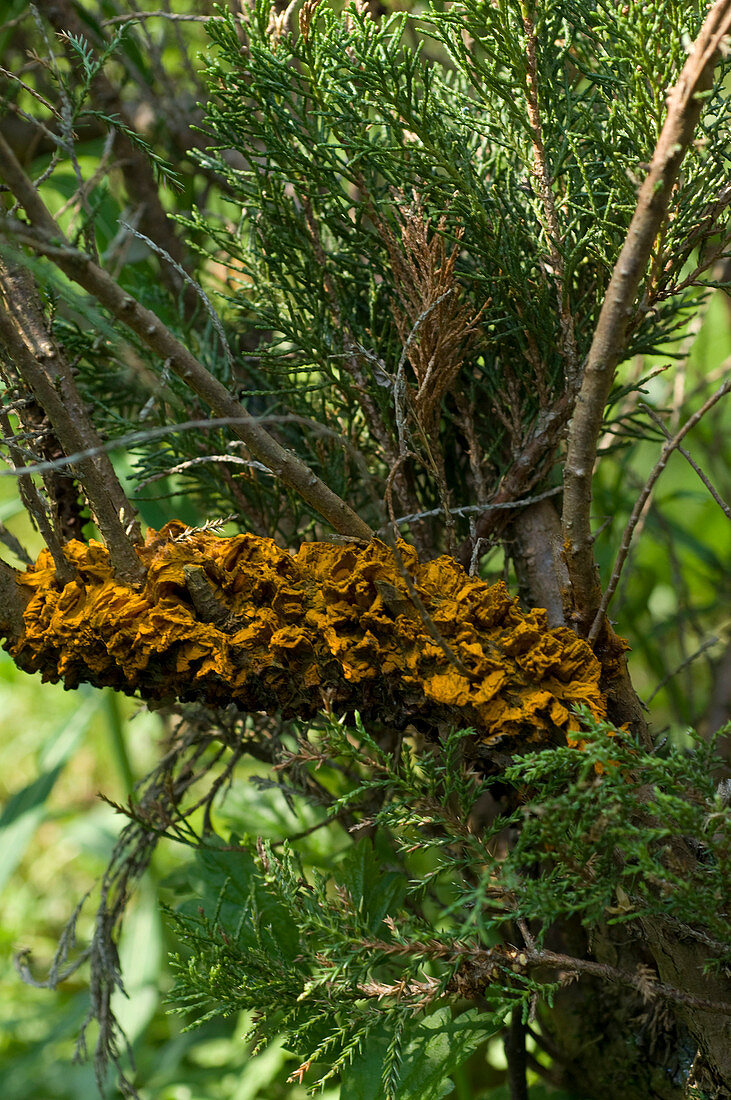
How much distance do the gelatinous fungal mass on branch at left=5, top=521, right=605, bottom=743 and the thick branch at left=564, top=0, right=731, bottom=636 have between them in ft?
0.25

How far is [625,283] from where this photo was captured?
18.9 inches

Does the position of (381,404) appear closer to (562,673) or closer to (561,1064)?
(562,673)

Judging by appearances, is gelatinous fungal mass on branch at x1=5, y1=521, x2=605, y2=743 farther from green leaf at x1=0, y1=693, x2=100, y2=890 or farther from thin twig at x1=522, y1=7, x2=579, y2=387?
green leaf at x1=0, y1=693, x2=100, y2=890

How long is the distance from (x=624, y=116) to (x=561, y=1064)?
0.92 metres

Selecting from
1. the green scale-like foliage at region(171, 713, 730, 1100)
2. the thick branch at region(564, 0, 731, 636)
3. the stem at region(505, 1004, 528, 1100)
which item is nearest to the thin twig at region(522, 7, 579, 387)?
the thick branch at region(564, 0, 731, 636)

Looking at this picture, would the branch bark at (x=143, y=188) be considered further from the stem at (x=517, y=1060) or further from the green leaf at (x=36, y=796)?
the stem at (x=517, y=1060)

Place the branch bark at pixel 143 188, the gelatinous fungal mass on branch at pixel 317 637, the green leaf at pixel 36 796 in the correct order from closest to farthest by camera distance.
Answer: the gelatinous fungal mass on branch at pixel 317 637 < the branch bark at pixel 143 188 < the green leaf at pixel 36 796

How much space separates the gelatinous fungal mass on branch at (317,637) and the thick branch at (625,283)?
8 cm

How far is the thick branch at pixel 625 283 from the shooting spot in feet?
1.48

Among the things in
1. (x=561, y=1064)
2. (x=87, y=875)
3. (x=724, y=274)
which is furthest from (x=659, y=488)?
(x=87, y=875)

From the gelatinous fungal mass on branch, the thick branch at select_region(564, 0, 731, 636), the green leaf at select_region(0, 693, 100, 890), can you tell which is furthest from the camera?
the green leaf at select_region(0, 693, 100, 890)

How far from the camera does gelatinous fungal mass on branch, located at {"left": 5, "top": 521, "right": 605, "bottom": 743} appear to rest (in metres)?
0.57

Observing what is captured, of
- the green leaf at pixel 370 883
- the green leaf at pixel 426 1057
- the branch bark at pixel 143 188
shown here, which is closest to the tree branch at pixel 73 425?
the green leaf at pixel 370 883

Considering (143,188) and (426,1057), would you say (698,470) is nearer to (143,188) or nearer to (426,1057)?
(426,1057)
